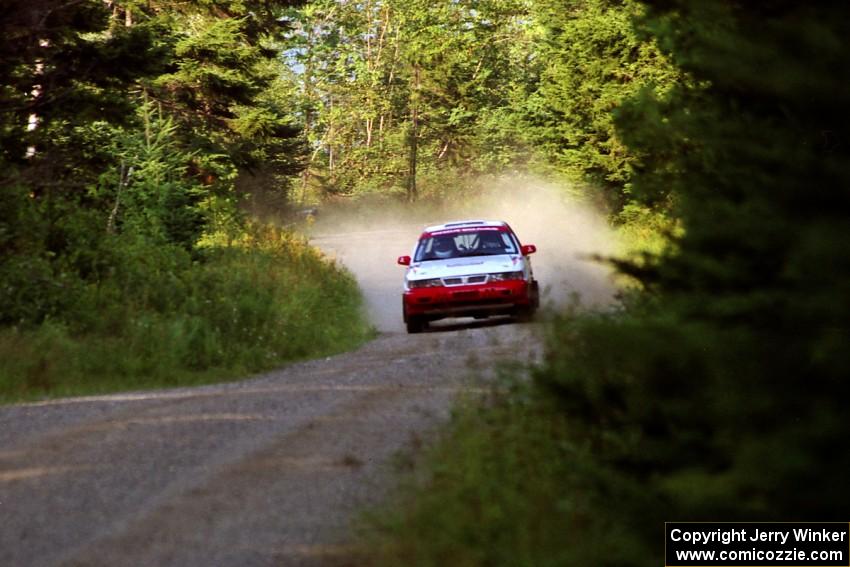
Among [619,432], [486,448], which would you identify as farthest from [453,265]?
[619,432]

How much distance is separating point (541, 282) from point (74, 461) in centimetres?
2376

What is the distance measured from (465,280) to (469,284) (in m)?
0.09

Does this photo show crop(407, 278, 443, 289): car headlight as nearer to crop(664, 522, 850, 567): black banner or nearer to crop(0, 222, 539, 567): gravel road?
crop(0, 222, 539, 567): gravel road

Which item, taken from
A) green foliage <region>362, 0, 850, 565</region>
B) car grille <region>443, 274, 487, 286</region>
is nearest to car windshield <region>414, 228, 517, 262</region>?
car grille <region>443, 274, 487, 286</region>

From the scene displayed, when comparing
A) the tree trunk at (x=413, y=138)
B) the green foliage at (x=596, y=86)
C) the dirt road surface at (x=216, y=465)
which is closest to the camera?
the dirt road surface at (x=216, y=465)

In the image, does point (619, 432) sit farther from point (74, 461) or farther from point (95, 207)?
point (95, 207)

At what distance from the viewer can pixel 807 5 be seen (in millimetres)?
4891

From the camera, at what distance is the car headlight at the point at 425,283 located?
70.4ft

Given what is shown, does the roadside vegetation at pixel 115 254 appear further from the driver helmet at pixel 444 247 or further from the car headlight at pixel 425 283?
the driver helmet at pixel 444 247

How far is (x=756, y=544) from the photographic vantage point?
4613mm

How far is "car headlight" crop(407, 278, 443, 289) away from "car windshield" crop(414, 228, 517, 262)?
692 millimetres

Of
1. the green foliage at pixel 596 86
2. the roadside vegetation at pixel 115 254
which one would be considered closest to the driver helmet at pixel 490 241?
the roadside vegetation at pixel 115 254

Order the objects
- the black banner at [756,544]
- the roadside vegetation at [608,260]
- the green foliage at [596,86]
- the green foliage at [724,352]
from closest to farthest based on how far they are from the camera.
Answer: the green foliage at [724,352]
the roadside vegetation at [608,260]
the black banner at [756,544]
the green foliage at [596,86]

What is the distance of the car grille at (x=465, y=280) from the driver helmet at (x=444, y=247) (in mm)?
980
